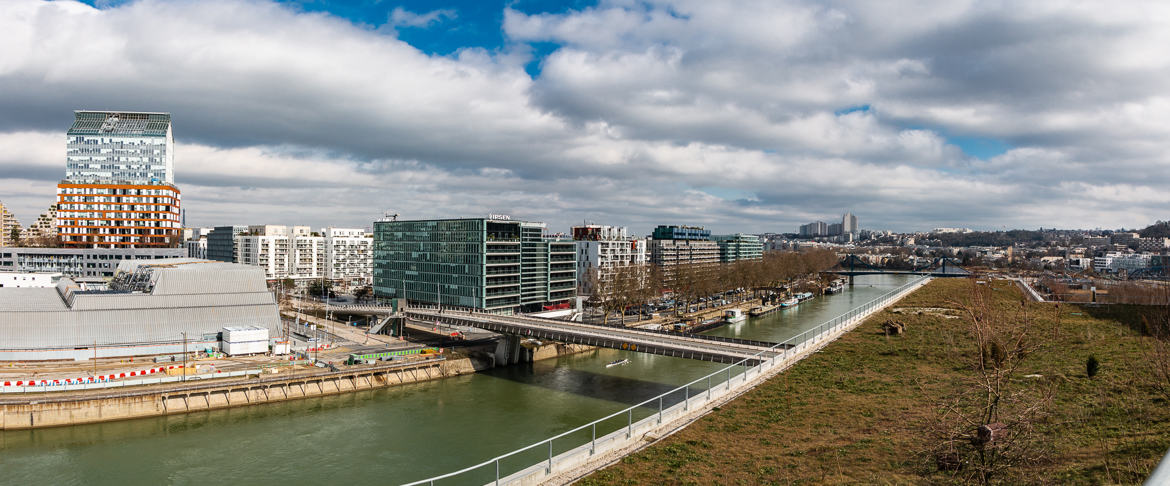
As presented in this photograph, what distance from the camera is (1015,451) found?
32.0ft

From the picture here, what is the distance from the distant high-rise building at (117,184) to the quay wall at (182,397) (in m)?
68.5

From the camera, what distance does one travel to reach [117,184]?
87188mm

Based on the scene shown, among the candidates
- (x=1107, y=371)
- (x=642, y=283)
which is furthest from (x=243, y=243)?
(x=1107, y=371)

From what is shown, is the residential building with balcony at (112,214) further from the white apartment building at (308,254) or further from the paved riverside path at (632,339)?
the paved riverside path at (632,339)

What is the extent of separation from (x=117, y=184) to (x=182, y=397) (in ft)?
238

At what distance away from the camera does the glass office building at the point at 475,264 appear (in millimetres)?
65875

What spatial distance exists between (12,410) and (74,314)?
50.1 ft

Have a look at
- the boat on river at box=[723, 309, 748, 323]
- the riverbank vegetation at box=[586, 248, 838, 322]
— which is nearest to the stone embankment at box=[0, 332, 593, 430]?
the riverbank vegetation at box=[586, 248, 838, 322]

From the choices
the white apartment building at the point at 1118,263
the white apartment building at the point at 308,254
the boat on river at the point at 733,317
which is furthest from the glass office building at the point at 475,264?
the white apartment building at the point at 1118,263

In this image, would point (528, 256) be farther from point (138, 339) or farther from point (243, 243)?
point (243, 243)

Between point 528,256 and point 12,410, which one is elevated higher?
point 528,256

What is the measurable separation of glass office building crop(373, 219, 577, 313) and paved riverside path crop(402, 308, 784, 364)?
464 inches

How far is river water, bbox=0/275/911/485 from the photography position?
84.3ft

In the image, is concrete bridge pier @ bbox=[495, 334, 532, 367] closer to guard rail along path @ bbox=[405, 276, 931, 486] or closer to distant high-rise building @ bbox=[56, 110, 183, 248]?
guard rail along path @ bbox=[405, 276, 931, 486]
